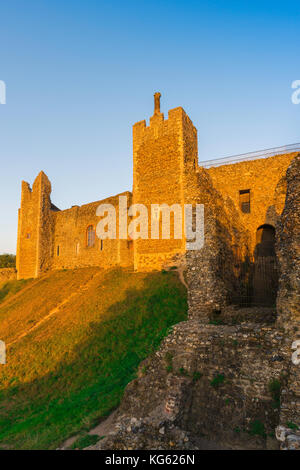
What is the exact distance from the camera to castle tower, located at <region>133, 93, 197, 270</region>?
776 inches

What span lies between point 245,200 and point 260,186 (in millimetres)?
1428

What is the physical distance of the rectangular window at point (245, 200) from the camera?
2120 cm

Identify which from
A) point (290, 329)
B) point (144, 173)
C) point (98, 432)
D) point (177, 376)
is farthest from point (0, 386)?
point (144, 173)

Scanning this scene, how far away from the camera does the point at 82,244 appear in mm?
29906

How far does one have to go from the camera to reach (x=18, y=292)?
27.7m

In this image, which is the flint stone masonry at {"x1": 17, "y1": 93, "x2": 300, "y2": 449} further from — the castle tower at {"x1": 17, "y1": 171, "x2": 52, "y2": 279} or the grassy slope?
the castle tower at {"x1": 17, "y1": 171, "x2": 52, "y2": 279}

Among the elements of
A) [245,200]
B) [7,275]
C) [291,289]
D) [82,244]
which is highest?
[245,200]

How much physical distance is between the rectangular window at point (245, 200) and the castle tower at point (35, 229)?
70.4ft

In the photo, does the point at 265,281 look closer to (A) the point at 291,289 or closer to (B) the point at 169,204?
(A) the point at 291,289

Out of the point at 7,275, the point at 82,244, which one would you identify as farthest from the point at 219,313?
the point at 7,275

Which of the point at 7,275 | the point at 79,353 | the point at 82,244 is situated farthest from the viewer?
the point at 7,275

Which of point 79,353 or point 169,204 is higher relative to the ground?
point 169,204
